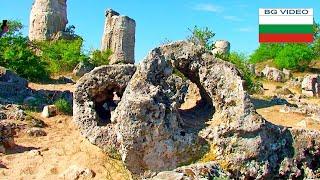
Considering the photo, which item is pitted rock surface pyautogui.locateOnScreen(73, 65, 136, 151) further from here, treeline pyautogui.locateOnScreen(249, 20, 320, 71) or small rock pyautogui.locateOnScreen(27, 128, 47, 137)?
treeline pyautogui.locateOnScreen(249, 20, 320, 71)

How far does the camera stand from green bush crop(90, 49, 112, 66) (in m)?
25.7

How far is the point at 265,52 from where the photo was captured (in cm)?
4769

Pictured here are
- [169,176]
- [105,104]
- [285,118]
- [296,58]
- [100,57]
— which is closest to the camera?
[169,176]

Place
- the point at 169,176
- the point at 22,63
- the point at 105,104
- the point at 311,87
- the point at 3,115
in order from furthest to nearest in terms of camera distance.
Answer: the point at 311,87 < the point at 22,63 < the point at 3,115 < the point at 105,104 < the point at 169,176

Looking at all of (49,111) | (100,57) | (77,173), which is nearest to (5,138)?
(77,173)

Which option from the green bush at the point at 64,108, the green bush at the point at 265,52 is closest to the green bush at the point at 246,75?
the green bush at the point at 64,108

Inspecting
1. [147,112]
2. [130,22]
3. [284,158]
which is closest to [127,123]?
[147,112]

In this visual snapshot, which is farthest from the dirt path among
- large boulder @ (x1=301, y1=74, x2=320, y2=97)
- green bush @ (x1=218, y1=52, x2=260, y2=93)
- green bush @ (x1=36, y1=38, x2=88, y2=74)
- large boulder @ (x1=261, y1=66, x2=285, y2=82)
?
large boulder @ (x1=261, y1=66, x2=285, y2=82)

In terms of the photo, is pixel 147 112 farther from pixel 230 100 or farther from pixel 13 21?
pixel 13 21

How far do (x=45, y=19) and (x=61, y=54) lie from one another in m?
3.99

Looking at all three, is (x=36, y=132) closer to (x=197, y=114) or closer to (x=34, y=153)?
(x=34, y=153)

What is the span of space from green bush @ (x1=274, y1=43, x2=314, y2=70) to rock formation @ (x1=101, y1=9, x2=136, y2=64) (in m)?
14.5

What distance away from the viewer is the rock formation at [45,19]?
2833 centimetres

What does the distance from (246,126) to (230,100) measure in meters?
0.57
